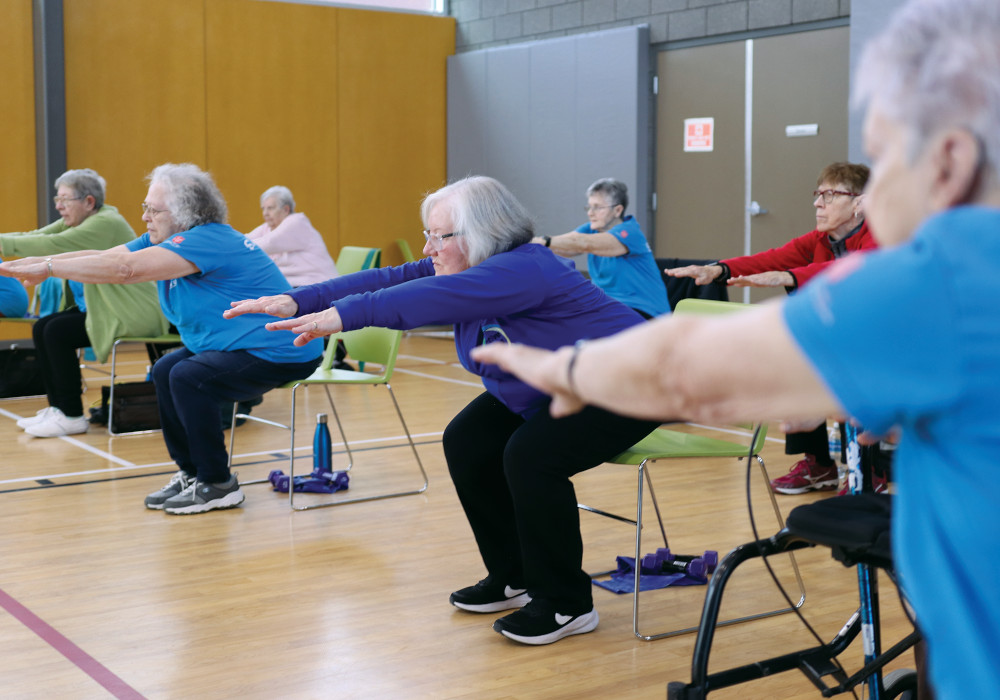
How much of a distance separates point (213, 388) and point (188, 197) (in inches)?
27.7

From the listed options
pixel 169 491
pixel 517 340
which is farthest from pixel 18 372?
pixel 517 340

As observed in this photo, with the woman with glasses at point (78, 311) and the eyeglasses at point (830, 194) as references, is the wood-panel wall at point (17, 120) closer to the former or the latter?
the woman with glasses at point (78, 311)

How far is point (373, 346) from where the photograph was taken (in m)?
4.29

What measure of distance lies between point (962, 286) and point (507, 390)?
197cm

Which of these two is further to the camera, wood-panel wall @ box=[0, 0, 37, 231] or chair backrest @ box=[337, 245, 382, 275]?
wood-panel wall @ box=[0, 0, 37, 231]

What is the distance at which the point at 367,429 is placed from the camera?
559cm

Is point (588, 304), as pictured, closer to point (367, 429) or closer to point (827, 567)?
point (827, 567)

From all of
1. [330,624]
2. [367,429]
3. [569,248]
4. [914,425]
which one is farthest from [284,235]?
[914,425]

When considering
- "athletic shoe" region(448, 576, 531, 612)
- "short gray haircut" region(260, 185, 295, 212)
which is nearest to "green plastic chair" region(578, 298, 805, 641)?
"athletic shoe" region(448, 576, 531, 612)

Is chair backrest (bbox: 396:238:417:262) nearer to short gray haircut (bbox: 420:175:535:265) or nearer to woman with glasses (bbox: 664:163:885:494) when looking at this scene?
woman with glasses (bbox: 664:163:885:494)

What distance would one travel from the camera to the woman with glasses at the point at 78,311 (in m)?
5.29

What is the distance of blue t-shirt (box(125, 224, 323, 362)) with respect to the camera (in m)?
3.93

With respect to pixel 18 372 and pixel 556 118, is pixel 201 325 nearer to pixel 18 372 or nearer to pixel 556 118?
pixel 18 372

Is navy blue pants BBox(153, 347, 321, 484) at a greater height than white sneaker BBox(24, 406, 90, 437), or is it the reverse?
navy blue pants BBox(153, 347, 321, 484)
